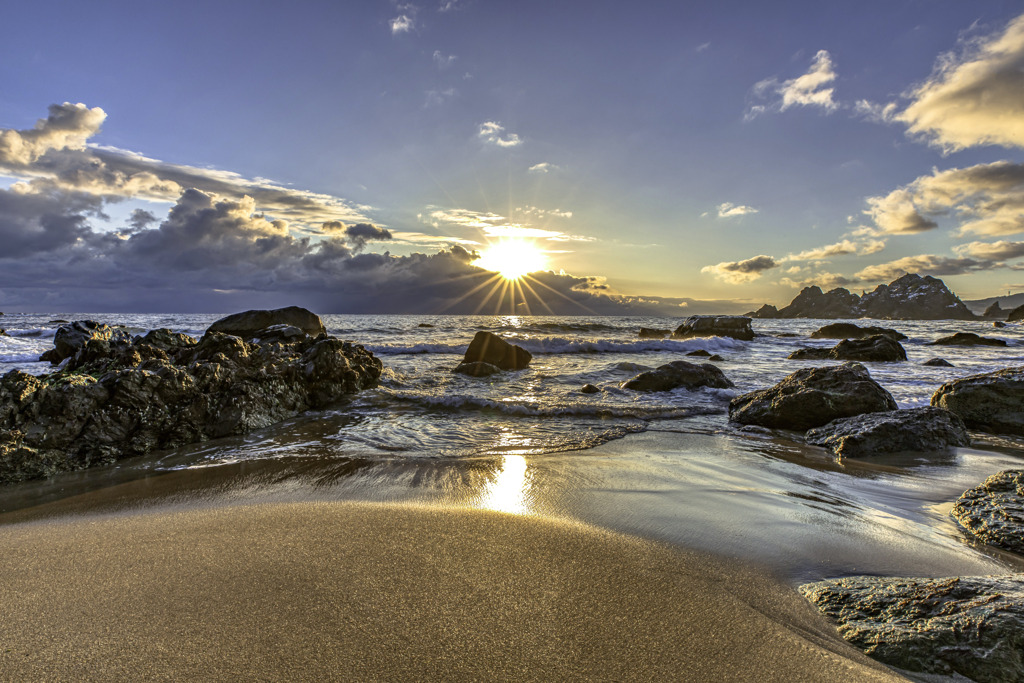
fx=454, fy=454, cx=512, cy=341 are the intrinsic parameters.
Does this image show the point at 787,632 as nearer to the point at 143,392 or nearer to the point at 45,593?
the point at 45,593

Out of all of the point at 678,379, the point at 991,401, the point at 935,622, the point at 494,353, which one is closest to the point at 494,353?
the point at 494,353

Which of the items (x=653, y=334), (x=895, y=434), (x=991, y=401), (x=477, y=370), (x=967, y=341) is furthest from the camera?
(x=653, y=334)

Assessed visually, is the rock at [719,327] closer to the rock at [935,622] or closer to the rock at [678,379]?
the rock at [678,379]

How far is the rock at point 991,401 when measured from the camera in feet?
20.3

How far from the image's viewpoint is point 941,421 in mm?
5422

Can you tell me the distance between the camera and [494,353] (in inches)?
523

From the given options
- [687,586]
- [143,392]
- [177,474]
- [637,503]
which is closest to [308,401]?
[143,392]

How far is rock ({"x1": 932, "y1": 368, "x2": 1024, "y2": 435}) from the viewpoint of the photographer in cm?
618

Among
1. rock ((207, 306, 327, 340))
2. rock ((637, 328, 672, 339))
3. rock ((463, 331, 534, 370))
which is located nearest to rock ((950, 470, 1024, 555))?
rock ((463, 331, 534, 370))

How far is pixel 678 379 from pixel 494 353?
5613 millimetres

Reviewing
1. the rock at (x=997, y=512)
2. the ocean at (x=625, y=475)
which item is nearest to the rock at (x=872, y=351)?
the ocean at (x=625, y=475)

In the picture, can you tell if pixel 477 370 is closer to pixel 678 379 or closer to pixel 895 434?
pixel 678 379

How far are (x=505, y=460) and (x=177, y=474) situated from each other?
3.06 meters

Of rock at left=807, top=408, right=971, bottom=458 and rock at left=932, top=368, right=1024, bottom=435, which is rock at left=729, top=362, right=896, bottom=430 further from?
rock at left=932, top=368, right=1024, bottom=435
